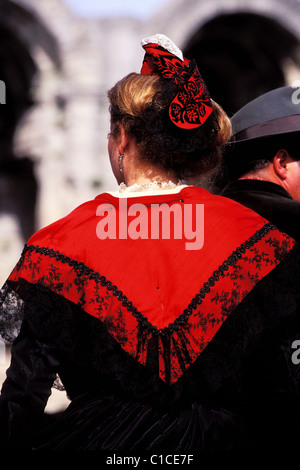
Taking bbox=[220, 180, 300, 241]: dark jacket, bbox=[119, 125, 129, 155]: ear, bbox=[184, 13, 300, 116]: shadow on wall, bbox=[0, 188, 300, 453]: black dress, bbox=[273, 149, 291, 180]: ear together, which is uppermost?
bbox=[184, 13, 300, 116]: shadow on wall

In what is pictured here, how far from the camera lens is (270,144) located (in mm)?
2100

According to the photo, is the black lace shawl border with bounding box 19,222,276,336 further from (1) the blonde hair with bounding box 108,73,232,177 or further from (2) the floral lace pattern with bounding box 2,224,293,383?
(1) the blonde hair with bounding box 108,73,232,177

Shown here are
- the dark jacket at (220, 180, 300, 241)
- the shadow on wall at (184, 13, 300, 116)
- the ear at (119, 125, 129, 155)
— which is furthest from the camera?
the shadow on wall at (184, 13, 300, 116)

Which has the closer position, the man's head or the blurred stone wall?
the man's head

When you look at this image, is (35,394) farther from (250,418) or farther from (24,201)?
(24,201)

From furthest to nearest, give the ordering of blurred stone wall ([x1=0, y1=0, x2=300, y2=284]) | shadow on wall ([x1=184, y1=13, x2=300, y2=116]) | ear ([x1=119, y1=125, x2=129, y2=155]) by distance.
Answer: shadow on wall ([x1=184, y1=13, x2=300, y2=116]) < blurred stone wall ([x1=0, y1=0, x2=300, y2=284]) < ear ([x1=119, y1=125, x2=129, y2=155])

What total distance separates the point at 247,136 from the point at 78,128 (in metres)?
5.31

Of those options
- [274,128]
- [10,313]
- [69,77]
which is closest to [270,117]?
[274,128]

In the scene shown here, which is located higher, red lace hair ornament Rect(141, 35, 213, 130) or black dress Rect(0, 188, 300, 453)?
red lace hair ornament Rect(141, 35, 213, 130)

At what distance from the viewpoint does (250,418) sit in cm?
161

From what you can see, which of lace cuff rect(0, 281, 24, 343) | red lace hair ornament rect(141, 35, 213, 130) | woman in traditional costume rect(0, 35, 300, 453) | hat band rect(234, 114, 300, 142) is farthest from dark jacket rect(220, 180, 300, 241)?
lace cuff rect(0, 281, 24, 343)

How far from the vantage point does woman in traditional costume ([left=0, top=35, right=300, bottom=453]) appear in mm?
1489

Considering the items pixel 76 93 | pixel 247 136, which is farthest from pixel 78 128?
pixel 247 136

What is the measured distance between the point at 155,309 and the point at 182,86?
586 mm
